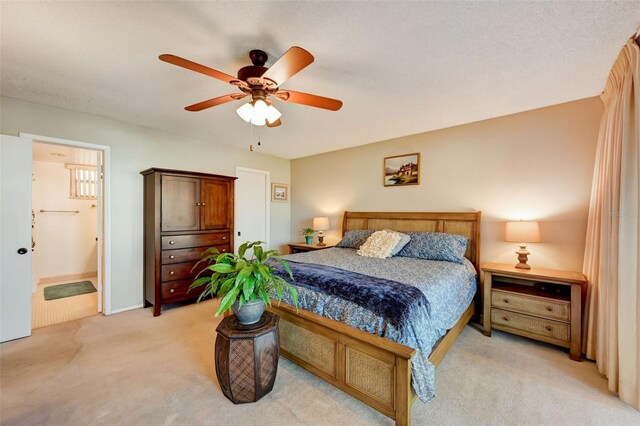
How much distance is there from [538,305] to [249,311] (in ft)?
9.05

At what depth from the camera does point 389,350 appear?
1515 mm

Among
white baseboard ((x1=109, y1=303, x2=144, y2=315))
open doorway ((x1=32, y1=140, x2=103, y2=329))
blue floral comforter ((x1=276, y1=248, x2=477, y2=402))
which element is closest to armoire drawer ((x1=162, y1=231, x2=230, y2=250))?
white baseboard ((x1=109, y1=303, x2=144, y2=315))

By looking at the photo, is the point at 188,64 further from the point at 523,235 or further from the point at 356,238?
Result: the point at 523,235

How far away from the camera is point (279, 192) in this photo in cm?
545

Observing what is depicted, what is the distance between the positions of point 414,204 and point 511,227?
132 cm

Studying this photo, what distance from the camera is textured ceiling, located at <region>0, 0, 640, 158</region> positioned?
1.49 m

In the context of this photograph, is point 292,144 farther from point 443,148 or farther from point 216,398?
point 216,398

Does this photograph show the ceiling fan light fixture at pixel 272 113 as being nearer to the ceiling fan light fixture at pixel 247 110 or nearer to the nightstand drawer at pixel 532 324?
the ceiling fan light fixture at pixel 247 110

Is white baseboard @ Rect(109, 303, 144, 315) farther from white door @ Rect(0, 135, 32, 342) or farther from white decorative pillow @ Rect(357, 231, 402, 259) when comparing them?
white decorative pillow @ Rect(357, 231, 402, 259)

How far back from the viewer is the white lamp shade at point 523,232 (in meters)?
2.63

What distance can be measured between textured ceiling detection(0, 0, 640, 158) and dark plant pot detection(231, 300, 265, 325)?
1.80m

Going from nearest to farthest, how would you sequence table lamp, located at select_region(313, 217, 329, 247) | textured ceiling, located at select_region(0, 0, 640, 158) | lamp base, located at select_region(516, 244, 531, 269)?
textured ceiling, located at select_region(0, 0, 640, 158), lamp base, located at select_region(516, 244, 531, 269), table lamp, located at select_region(313, 217, 329, 247)

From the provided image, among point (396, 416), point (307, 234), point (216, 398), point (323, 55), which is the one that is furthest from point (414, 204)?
point (216, 398)

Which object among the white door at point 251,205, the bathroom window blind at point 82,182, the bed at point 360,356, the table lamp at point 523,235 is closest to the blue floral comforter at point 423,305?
A: the bed at point 360,356
